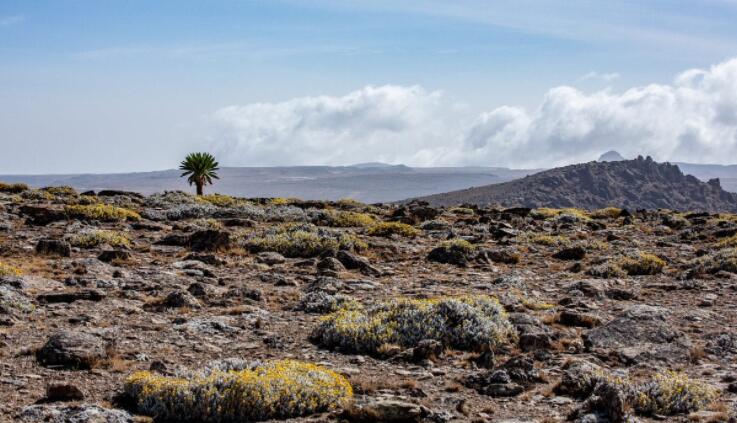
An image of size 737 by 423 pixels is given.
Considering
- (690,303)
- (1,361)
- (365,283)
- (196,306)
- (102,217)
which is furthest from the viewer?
(102,217)

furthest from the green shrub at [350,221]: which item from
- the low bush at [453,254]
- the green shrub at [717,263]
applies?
the green shrub at [717,263]

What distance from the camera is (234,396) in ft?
31.1

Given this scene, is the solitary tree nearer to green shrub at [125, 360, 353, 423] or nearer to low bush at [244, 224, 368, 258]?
low bush at [244, 224, 368, 258]

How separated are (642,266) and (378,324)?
13.1m

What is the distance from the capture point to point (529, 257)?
26688mm

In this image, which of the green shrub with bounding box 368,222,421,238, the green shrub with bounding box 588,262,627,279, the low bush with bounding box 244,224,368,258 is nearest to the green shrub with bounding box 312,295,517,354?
the green shrub with bounding box 588,262,627,279

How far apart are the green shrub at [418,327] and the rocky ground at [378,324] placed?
0.12ft

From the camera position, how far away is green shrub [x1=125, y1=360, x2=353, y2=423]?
9.37 metres

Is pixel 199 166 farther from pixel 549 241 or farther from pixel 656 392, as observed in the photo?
pixel 656 392

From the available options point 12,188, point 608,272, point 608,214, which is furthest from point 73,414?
point 608,214

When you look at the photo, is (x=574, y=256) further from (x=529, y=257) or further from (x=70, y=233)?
(x=70, y=233)

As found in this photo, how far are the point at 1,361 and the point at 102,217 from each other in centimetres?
2169

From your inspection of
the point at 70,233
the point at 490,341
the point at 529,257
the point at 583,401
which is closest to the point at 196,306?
A: the point at 490,341

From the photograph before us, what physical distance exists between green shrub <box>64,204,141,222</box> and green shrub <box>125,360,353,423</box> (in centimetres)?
2324
